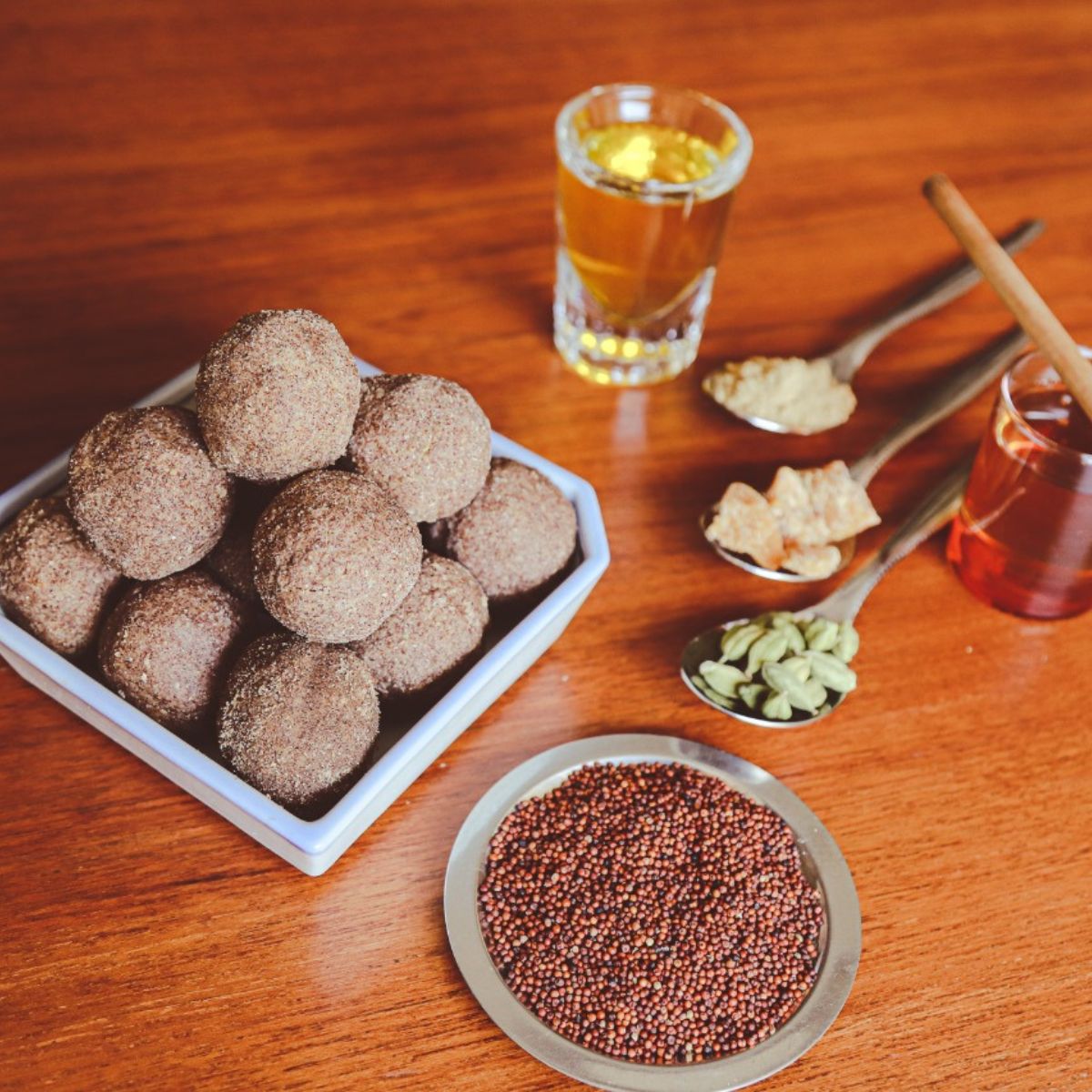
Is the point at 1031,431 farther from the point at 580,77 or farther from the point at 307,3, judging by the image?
the point at 307,3

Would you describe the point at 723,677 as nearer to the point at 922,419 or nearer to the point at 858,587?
the point at 858,587

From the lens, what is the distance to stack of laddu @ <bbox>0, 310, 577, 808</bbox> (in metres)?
0.75

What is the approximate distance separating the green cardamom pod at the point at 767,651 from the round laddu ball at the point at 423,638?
238mm

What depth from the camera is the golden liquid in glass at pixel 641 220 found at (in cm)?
107

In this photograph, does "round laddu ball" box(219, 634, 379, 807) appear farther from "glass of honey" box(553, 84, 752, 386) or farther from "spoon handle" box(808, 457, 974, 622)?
"glass of honey" box(553, 84, 752, 386)

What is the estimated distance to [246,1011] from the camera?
28.7 inches

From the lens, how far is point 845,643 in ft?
3.07

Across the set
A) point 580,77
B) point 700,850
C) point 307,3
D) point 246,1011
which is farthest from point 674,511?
point 307,3

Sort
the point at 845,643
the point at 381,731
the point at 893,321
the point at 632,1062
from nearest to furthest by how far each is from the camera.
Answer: the point at 632,1062, the point at 381,731, the point at 845,643, the point at 893,321

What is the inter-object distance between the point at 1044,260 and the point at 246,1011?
1234 millimetres

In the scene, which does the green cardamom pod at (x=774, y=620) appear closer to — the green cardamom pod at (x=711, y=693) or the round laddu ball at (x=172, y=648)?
the green cardamom pod at (x=711, y=693)

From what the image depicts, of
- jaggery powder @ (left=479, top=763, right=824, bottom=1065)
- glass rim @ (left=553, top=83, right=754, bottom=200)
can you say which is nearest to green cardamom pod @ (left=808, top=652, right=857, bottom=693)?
jaggery powder @ (left=479, top=763, right=824, bottom=1065)

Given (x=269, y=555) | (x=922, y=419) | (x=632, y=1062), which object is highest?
(x=269, y=555)

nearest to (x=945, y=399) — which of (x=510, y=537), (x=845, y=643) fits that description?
(x=845, y=643)
